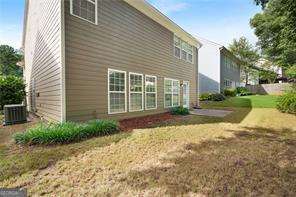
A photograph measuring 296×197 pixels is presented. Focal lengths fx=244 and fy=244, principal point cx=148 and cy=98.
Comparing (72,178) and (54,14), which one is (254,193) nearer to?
(72,178)

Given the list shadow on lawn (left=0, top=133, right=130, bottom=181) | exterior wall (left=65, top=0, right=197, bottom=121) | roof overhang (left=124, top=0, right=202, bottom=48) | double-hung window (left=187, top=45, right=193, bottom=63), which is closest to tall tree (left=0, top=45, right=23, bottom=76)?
double-hung window (left=187, top=45, right=193, bottom=63)

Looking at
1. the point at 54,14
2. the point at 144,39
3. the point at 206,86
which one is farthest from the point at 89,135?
the point at 206,86

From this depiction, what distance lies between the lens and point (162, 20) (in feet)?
45.6

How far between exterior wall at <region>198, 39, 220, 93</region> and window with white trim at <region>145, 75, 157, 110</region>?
15.7m

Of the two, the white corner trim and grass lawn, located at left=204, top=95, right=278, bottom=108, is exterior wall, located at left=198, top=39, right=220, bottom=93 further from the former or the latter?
the white corner trim

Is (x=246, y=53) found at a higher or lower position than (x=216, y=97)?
higher

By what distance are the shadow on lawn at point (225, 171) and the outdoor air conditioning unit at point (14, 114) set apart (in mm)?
7517

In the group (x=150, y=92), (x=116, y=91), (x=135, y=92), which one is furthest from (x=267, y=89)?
(x=116, y=91)

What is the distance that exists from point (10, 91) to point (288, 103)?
1660cm

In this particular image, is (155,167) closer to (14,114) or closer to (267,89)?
(14,114)

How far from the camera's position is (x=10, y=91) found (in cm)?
1479

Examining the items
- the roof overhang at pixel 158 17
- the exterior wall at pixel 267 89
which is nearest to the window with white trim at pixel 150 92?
the roof overhang at pixel 158 17

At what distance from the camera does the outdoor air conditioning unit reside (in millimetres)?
10023

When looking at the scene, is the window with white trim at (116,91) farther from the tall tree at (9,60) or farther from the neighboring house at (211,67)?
the tall tree at (9,60)
